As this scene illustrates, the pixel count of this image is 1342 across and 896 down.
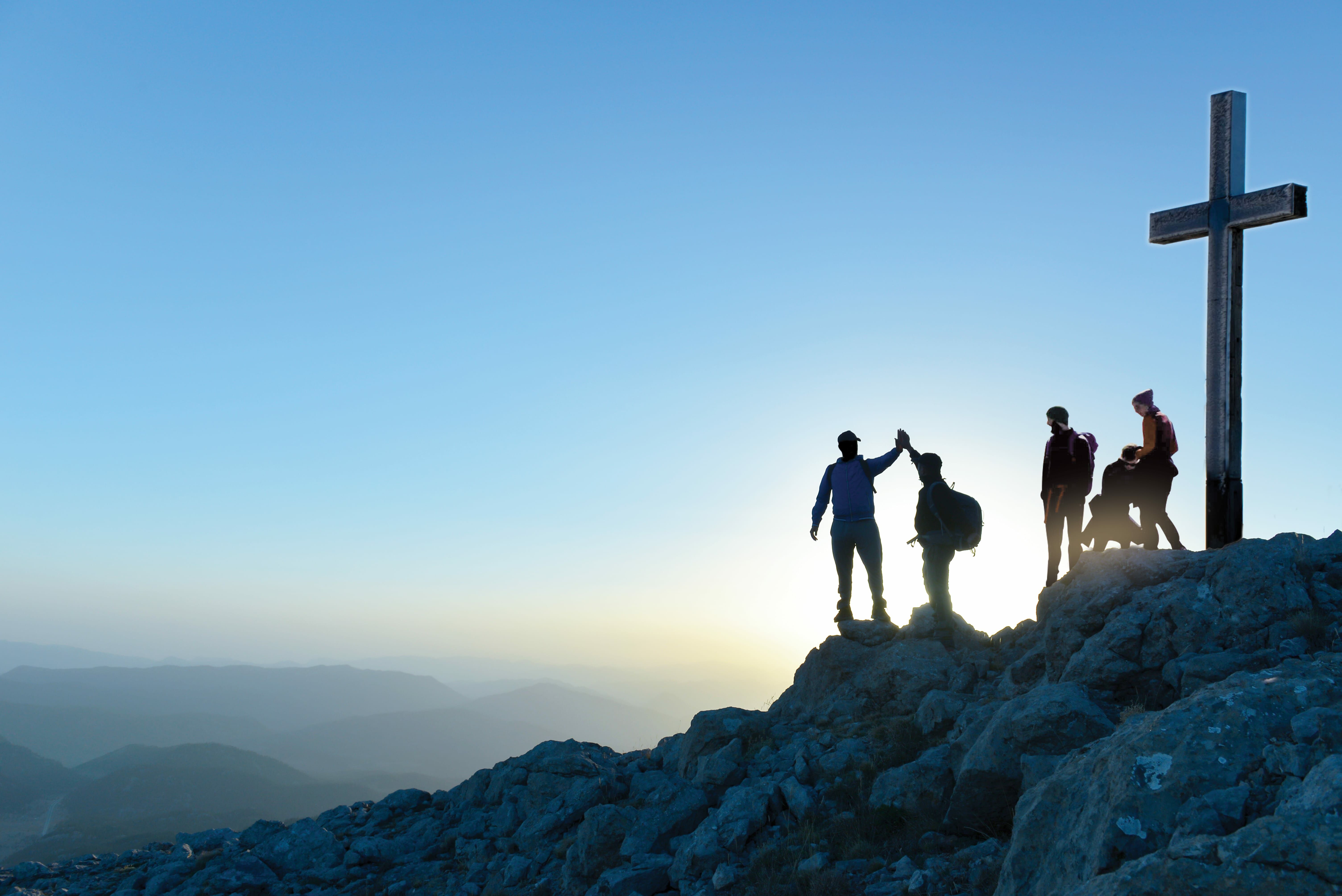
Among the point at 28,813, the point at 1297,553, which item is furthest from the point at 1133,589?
the point at 28,813

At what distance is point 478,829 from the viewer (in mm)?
12406

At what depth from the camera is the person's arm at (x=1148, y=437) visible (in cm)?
1171

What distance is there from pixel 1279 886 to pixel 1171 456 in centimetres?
958

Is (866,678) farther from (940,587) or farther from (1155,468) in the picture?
(1155,468)

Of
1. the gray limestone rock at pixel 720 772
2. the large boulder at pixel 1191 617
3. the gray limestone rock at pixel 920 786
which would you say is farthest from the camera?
the gray limestone rock at pixel 720 772

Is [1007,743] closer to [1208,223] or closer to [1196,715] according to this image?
[1196,715]

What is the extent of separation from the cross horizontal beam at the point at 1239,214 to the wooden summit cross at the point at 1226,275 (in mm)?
11

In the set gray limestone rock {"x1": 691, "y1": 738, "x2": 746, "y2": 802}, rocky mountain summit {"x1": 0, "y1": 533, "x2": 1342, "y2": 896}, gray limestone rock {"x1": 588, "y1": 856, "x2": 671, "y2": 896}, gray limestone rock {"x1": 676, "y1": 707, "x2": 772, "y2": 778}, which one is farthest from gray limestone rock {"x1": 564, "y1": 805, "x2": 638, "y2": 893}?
gray limestone rock {"x1": 676, "y1": 707, "x2": 772, "y2": 778}

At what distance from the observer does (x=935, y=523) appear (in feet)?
38.9

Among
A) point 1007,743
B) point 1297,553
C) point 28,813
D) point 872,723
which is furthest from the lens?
point 28,813

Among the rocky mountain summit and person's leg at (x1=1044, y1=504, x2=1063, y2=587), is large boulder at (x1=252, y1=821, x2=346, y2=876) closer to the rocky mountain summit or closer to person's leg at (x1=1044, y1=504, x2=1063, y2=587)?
the rocky mountain summit

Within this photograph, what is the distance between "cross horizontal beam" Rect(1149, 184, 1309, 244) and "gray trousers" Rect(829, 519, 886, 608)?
6822 millimetres

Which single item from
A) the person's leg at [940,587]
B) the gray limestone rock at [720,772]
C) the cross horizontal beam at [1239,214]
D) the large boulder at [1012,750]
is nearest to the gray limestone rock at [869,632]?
the person's leg at [940,587]

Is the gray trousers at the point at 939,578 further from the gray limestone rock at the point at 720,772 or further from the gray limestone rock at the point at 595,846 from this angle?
the gray limestone rock at the point at 595,846
